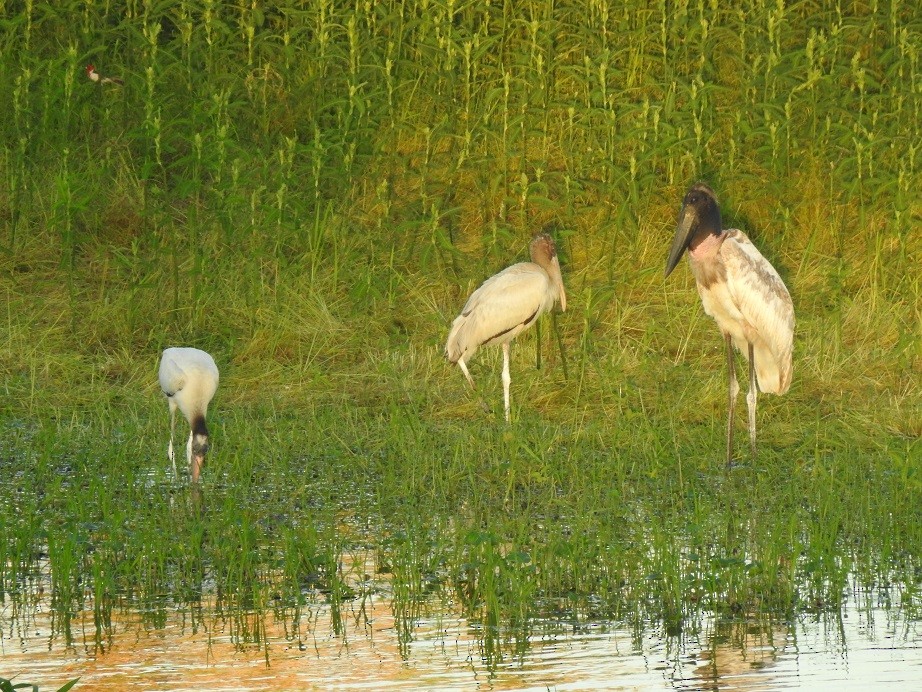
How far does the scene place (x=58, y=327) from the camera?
356 inches

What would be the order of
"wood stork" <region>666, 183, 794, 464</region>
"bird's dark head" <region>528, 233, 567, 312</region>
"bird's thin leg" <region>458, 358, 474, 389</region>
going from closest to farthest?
"wood stork" <region>666, 183, 794, 464</region> → "bird's thin leg" <region>458, 358, 474, 389</region> → "bird's dark head" <region>528, 233, 567, 312</region>

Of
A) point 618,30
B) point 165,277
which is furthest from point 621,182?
point 165,277

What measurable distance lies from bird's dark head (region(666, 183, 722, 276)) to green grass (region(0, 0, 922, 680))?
2.31 ft

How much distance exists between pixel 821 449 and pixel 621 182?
2731 millimetres

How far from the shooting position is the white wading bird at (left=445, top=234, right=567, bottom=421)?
327 inches

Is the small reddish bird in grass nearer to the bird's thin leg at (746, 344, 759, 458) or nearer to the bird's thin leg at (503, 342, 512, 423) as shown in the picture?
the bird's thin leg at (503, 342, 512, 423)

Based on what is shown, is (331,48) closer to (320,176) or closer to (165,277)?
(320,176)

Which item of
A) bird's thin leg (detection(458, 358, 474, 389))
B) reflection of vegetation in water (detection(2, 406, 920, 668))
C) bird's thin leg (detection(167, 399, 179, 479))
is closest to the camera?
reflection of vegetation in water (detection(2, 406, 920, 668))

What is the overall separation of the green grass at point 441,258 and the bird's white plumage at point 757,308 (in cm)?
33

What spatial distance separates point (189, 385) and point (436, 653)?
297cm

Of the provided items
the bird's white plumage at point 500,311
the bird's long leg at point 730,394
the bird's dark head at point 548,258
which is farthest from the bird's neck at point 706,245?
the bird's dark head at point 548,258

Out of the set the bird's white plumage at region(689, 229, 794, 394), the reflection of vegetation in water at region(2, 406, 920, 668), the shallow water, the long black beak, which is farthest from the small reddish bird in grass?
the shallow water

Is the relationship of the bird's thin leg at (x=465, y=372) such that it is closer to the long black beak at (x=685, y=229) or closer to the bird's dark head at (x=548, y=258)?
Result: the bird's dark head at (x=548, y=258)

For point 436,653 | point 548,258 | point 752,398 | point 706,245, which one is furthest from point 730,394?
point 436,653
